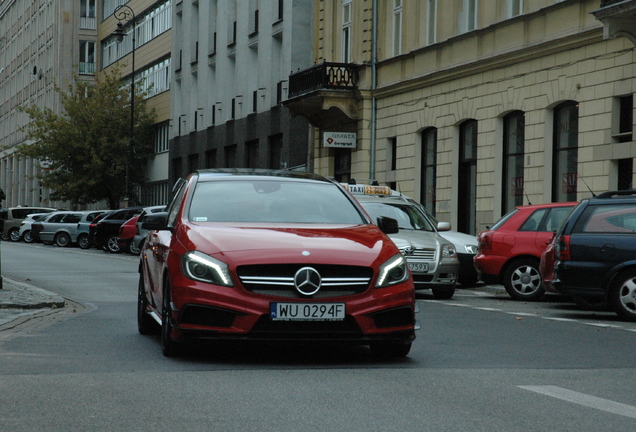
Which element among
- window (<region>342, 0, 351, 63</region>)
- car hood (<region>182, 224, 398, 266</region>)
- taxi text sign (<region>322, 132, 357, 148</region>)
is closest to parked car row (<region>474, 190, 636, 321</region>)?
car hood (<region>182, 224, 398, 266</region>)

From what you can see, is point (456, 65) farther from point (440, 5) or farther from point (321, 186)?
point (321, 186)

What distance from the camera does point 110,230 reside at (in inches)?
1642

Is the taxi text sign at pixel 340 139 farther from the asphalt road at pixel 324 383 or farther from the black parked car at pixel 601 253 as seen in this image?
the asphalt road at pixel 324 383

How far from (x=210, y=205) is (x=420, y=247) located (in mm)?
8369

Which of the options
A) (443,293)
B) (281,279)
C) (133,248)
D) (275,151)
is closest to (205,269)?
(281,279)

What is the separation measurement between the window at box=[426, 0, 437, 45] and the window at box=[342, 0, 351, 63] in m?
5.44

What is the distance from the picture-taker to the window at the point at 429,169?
107ft

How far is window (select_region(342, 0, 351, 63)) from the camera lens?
37875mm

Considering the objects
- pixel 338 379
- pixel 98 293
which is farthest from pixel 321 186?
pixel 98 293

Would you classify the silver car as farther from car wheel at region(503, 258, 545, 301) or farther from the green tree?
the green tree

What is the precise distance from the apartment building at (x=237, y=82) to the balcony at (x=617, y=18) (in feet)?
65.1

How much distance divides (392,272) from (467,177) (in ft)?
72.2

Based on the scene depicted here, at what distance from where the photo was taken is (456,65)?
30.2 meters

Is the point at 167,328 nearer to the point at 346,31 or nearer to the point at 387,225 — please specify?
the point at 387,225
